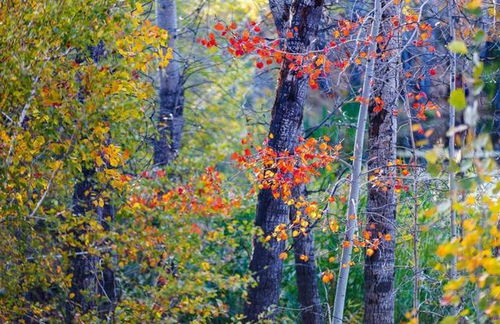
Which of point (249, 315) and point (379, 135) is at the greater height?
point (379, 135)

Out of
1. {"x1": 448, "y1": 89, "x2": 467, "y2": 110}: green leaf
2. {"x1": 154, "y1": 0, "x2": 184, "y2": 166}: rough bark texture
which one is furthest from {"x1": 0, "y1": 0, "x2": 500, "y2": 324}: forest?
{"x1": 154, "y1": 0, "x2": 184, "y2": 166}: rough bark texture

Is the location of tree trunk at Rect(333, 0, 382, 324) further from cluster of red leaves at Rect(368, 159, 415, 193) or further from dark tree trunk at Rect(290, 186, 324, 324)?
dark tree trunk at Rect(290, 186, 324, 324)

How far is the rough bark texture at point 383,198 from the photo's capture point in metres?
9.26

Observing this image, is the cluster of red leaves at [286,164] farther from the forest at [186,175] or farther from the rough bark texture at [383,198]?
the rough bark texture at [383,198]

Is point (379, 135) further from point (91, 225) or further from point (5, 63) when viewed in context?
point (5, 63)

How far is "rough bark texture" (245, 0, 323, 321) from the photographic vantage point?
9.61 m

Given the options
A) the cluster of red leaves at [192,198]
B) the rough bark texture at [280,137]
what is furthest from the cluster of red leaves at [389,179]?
the cluster of red leaves at [192,198]

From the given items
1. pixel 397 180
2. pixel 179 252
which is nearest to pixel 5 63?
pixel 179 252

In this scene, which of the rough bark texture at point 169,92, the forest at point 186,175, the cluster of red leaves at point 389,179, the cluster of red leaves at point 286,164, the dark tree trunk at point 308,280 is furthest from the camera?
the rough bark texture at point 169,92

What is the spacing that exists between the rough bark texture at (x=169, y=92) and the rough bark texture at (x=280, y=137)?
3.89 meters

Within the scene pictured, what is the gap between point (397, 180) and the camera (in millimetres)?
9055

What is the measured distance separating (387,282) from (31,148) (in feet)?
14.8

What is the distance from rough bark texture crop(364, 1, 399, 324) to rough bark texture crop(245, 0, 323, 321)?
0.80 meters

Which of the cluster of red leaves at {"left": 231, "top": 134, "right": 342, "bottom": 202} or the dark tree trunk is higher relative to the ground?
the cluster of red leaves at {"left": 231, "top": 134, "right": 342, "bottom": 202}
